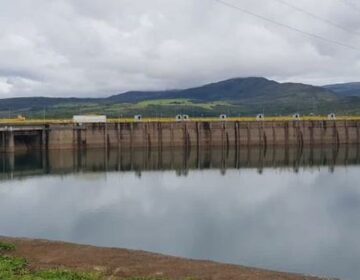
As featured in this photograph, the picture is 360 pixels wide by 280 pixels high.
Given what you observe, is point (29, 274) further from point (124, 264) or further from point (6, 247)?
point (6, 247)

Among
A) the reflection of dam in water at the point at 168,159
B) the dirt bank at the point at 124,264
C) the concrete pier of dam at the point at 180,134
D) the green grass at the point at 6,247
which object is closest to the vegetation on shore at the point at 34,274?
the dirt bank at the point at 124,264

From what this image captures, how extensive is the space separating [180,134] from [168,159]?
21.6 meters

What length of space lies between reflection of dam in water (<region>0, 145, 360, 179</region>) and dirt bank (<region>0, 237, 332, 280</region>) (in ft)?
163

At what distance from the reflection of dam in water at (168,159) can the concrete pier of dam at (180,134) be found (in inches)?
108

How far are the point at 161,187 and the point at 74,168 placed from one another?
2543cm

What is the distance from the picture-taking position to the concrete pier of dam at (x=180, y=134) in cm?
11188

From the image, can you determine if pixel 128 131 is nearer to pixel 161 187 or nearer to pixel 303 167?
pixel 303 167

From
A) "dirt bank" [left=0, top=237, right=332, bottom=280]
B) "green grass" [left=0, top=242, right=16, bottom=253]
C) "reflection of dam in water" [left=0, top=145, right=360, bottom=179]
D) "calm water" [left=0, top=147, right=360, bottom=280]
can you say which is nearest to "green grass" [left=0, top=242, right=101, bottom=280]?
"dirt bank" [left=0, top=237, right=332, bottom=280]

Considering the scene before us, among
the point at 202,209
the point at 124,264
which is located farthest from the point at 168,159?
the point at 124,264

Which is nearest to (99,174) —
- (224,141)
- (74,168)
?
(74,168)

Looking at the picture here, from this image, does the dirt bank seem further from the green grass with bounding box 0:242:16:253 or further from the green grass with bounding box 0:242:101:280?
the green grass with bounding box 0:242:101:280

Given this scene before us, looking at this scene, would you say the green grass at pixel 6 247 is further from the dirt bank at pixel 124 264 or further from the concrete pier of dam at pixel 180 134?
the concrete pier of dam at pixel 180 134

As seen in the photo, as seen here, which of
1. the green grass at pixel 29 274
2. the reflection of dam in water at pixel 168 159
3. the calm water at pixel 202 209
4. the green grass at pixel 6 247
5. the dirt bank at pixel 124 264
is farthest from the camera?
the reflection of dam in water at pixel 168 159

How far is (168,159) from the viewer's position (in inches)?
3839
